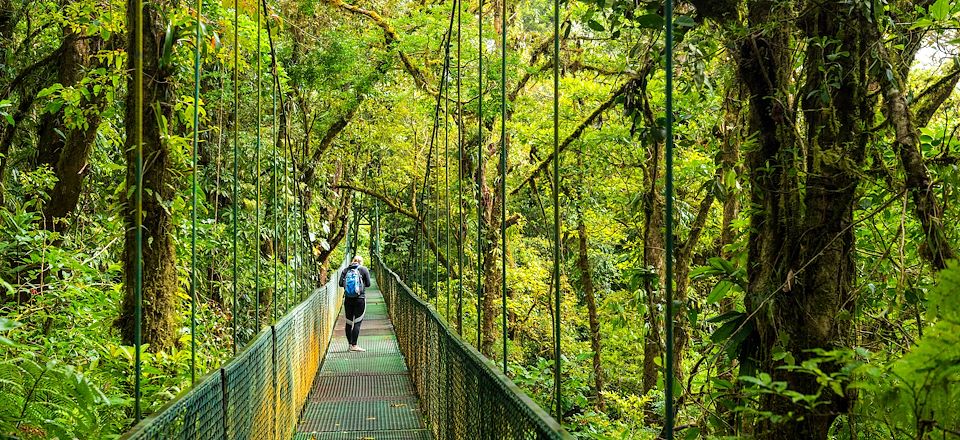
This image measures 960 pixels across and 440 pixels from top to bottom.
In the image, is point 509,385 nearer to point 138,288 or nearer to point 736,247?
point 736,247

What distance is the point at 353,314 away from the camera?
28.5ft

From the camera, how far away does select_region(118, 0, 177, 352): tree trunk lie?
3465 mm

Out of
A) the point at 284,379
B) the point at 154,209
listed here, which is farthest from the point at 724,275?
the point at 284,379

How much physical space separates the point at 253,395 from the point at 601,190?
592 cm

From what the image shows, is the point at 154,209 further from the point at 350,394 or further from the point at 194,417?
the point at 350,394

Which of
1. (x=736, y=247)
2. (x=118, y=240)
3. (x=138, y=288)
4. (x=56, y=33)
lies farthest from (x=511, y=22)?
(x=138, y=288)

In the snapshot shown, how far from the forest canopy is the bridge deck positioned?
0.88 metres

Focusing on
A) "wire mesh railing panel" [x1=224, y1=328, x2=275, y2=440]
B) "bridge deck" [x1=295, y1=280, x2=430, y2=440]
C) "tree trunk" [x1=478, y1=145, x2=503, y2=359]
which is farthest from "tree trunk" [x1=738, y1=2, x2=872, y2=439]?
"tree trunk" [x1=478, y1=145, x2=503, y2=359]

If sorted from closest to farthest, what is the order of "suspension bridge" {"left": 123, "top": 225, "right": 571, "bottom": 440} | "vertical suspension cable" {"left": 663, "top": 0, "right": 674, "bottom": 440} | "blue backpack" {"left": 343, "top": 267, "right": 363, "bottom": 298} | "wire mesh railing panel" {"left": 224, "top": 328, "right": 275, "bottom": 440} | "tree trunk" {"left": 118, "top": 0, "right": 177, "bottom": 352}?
"vertical suspension cable" {"left": 663, "top": 0, "right": 674, "bottom": 440}, "suspension bridge" {"left": 123, "top": 225, "right": 571, "bottom": 440}, "wire mesh railing panel" {"left": 224, "top": 328, "right": 275, "bottom": 440}, "tree trunk" {"left": 118, "top": 0, "right": 177, "bottom": 352}, "blue backpack" {"left": 343, "top": 267, "right": 363, "bottom": 298}

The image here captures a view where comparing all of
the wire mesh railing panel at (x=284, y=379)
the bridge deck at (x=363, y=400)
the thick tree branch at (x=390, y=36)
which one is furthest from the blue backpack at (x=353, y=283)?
the wire mesh railing panel at (x=284, y=379)

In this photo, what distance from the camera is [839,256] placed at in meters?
1.98

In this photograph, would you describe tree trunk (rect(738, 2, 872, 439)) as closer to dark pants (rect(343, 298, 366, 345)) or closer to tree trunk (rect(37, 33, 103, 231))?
tree trunk (rect(37, 33, 103, 231))

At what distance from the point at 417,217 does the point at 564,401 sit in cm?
699

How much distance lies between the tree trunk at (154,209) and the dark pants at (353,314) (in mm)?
4951
